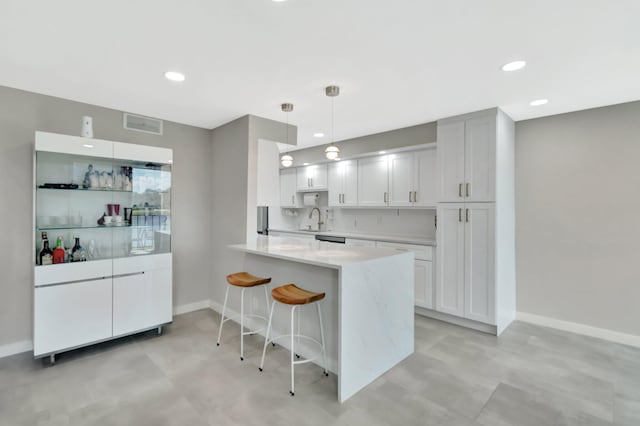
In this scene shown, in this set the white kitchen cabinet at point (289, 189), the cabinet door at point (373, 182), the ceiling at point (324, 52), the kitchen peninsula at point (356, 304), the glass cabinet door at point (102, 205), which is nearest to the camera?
the ceiling at point (324, 52)

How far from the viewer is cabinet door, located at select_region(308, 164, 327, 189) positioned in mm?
5707

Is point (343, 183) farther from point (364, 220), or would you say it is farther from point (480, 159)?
point (480, 159)

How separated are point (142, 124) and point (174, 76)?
1436 mm

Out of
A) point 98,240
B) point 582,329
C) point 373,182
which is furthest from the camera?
point 373,182

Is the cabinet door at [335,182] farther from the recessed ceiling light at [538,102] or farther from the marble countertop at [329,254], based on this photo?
the recessed ceiling light at [538,102]

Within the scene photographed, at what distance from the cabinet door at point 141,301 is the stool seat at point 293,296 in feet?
5.41

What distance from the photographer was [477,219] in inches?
142

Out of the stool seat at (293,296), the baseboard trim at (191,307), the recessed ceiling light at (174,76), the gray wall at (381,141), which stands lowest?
the baseboard trim at (191,307)

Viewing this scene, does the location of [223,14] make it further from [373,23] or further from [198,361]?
[198,361]

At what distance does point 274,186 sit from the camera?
13.2 feet

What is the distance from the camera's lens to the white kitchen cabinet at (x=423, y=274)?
4055 millimetres

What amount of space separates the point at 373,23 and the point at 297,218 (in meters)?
4.97

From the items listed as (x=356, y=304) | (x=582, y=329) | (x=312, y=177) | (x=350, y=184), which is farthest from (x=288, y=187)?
(x=582, y=329)

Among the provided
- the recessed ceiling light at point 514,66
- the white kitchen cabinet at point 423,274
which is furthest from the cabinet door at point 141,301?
the recessed ceiling light at point 514,66
